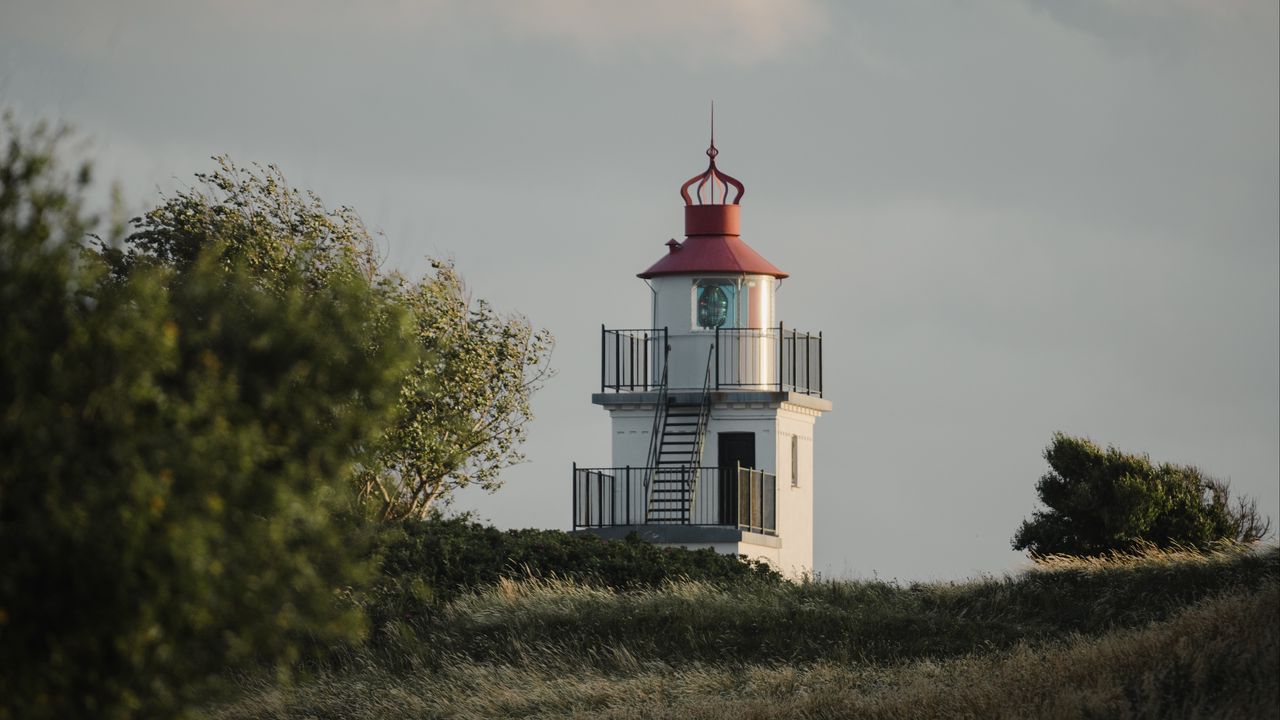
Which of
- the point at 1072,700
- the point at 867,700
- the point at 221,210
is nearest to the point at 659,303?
the point at 221,210

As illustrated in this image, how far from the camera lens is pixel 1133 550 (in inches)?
1387

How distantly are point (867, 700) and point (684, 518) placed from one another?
14.6m

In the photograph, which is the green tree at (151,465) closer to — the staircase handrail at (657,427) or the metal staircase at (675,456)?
the metal staircase at (675,456)

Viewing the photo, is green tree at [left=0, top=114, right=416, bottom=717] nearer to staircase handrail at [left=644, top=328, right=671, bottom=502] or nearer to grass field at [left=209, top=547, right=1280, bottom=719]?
grass field at [left=209, top=547, right=1280, bottom=719]

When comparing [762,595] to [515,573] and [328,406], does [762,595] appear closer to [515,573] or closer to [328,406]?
[515,573]

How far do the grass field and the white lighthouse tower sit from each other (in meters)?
5.35

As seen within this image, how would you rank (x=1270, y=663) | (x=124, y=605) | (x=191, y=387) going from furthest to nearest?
(x=1270, y=663), (x=191, y=387), (x=124, y=605)

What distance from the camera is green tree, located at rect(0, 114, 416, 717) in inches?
400

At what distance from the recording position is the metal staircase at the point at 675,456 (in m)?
36.0

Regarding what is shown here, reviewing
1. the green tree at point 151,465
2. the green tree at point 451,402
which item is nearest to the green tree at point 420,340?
the green tree at point 451,402

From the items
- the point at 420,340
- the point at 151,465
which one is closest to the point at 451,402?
the point at 420,340

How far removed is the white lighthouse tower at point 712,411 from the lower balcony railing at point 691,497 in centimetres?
2

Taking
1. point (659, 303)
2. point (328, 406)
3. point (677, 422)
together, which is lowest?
point (328, 406)

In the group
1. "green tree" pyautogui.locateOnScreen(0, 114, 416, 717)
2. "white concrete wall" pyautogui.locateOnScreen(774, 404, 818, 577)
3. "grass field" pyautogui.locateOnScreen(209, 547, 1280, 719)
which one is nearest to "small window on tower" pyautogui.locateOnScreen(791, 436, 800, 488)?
"white concrete wall" pyautogui.locateOnScreen(774, 404, 818, 577)
